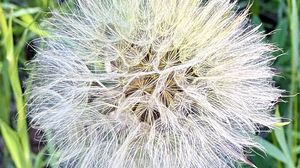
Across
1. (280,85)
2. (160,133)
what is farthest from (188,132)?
(280,85)

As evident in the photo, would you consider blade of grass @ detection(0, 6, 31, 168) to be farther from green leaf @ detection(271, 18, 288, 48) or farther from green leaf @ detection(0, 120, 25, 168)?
green leaf @ detection(271, 18, 288, 48)

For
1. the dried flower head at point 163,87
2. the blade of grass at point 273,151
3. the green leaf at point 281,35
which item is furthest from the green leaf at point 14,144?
the green leaf at point 281,35

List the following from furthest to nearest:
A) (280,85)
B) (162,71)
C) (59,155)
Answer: (280,85) → (59,155) → (162,71)

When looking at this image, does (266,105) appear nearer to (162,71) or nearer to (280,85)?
(162,71)

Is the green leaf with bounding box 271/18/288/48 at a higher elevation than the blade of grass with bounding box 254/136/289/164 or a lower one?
higher

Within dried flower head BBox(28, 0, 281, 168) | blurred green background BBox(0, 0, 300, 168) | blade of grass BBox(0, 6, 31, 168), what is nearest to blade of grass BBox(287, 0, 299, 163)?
blurred green background BBox(0, 0, 300, 168)

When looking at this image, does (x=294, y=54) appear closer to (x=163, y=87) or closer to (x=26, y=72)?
(x=163, y=87)

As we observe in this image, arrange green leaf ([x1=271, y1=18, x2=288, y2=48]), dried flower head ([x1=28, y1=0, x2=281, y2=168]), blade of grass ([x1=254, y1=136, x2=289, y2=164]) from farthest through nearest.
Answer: green leaf ([x1=271, y1=18, x2=288, y2=48]) < blade of grass ([x1=254, y1=136, x2=289, y2=164]) < dried flower head ([x1=28, y1=0, x2=281, y2=168])
